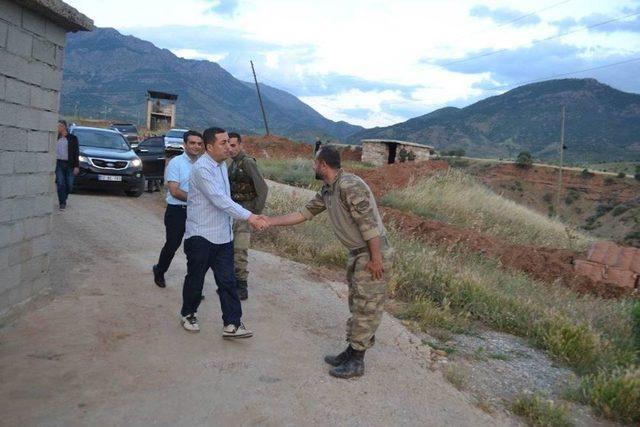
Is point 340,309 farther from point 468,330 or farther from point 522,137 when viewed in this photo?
point 522,137

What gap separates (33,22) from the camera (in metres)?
4.71

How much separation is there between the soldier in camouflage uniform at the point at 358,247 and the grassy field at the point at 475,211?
11.3 meters

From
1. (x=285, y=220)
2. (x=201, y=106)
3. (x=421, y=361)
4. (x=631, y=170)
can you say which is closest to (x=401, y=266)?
(x=421, y=361)

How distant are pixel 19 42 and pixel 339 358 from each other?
12.2ft

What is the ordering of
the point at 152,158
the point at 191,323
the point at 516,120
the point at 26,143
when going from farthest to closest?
1. the point at 516,120
2. the point at 152,158
3. the point at 191,323
4. the point at 26,143

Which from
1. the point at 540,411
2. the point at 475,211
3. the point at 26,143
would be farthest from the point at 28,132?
the point at 475,211

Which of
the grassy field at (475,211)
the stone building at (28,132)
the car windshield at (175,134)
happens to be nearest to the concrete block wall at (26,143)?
the stone building at (28,132)

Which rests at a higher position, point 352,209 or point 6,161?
point 6,161

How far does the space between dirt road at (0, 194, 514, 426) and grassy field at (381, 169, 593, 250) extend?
394 inches

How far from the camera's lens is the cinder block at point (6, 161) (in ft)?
14.7

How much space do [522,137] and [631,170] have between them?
4940 centimetres

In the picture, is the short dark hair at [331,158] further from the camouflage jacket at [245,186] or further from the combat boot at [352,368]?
the camouflage jacket at [245,186]

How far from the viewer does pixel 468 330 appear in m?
6.20

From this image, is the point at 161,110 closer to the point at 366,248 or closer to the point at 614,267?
the point at 614,267
